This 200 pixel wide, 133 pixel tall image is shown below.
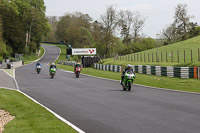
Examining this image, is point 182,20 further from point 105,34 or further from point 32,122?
point 32,122

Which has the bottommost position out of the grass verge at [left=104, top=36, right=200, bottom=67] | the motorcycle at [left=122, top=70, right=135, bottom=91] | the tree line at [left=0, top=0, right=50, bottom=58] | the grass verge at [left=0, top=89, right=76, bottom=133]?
the grass verge at [left=0, top=89, right=76, bottom=133]

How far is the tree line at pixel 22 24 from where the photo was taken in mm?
89875

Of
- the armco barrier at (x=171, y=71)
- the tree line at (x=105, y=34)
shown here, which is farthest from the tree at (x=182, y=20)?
the armco barrier at (x=171, y=71)

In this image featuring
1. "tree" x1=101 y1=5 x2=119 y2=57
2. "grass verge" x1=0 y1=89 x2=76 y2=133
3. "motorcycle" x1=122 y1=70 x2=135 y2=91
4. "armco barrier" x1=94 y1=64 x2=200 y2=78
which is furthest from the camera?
"tree" x1=101 y1=5 x2=119 y2=57

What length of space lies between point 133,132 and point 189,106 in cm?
473

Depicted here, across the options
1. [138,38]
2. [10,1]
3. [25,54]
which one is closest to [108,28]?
[138,38]

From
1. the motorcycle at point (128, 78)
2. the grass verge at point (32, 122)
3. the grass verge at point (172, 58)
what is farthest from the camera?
the grass verge at point (172, 58)

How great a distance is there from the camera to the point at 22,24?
318 feet

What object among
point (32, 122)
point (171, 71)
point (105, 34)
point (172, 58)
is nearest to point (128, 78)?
point (32, 122)

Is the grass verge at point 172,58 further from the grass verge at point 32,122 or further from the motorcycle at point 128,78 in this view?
the grass verge at point 32,122

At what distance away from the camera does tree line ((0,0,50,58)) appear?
295 ft

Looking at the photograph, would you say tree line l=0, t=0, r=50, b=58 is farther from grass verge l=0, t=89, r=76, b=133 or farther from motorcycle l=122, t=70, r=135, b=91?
grass verge l=0, t=89, r=76, b=133

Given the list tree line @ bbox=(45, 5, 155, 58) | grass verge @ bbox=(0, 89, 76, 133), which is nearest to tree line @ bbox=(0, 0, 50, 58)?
tree line @ bbox=(45, 5, 155, 58)

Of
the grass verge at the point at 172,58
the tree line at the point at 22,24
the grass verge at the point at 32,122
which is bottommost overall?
the grass verge at the point at 32,122
